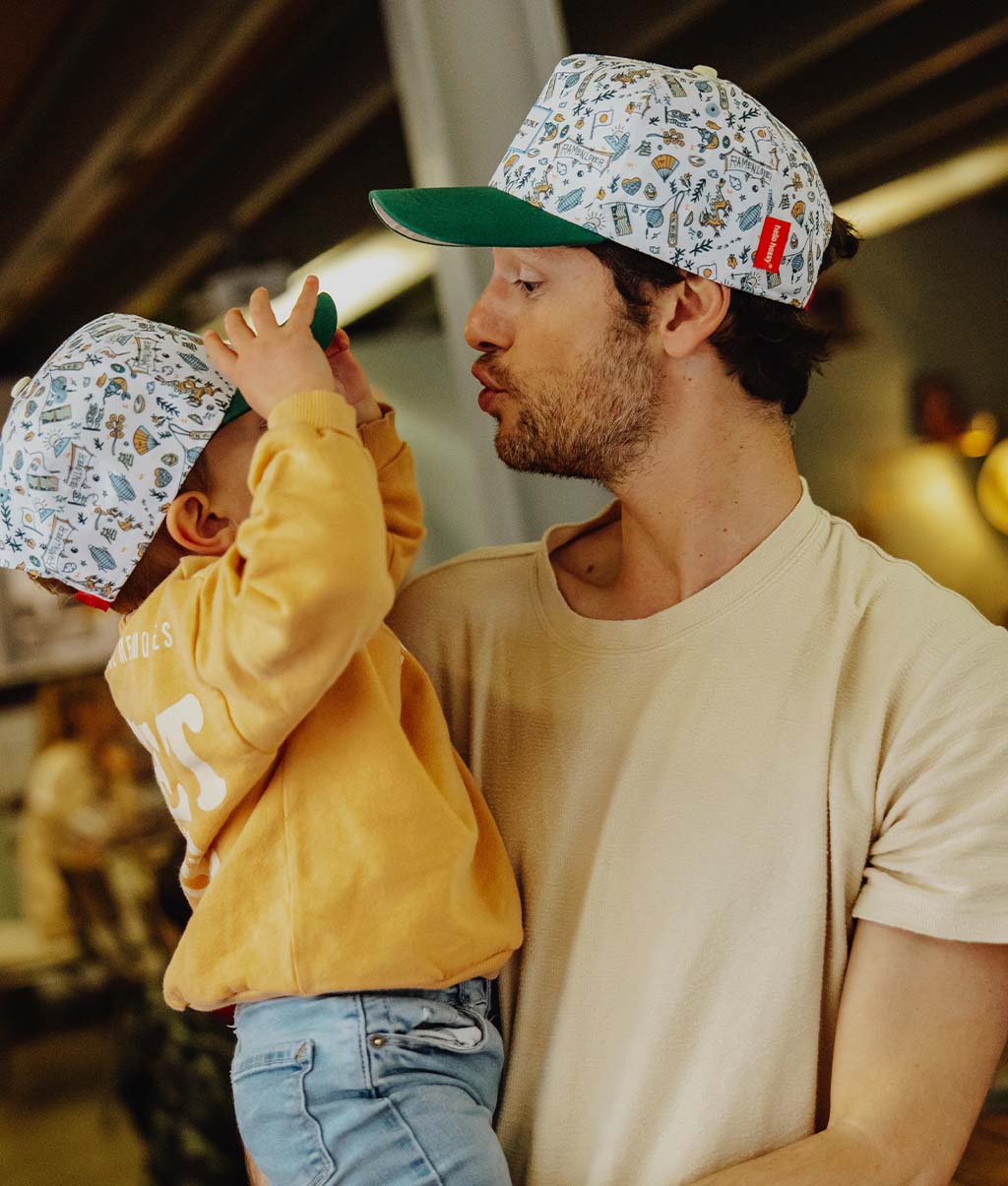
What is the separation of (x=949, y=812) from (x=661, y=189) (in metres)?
0.68

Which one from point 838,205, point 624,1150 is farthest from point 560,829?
point 838,205

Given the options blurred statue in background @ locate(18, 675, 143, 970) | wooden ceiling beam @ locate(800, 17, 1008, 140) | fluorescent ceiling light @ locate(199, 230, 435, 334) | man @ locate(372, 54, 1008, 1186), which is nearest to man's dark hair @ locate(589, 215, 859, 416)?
man @ locate(372, 54, 1008, 1186)

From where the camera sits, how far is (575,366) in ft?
4.55

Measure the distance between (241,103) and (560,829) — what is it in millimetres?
2703

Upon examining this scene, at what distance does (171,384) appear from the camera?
1.24 m

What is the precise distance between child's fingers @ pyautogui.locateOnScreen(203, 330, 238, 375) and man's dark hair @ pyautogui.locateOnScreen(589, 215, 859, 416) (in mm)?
422

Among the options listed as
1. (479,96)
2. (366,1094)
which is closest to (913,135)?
(479,96)

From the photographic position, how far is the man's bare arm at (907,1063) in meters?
1.13

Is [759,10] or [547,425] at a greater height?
[759,10]

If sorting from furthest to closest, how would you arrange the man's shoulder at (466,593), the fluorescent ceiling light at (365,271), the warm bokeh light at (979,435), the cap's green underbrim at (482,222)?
the fluorescent ceiling light at (365,271)
the warm bokeh light at (979,435)
the man's shoulder at (466,593)
the cap's green underbrim at (482,222)

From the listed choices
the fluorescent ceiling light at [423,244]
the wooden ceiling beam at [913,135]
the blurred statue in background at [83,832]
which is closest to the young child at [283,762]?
the fluorescent ceiling light at [423,244]

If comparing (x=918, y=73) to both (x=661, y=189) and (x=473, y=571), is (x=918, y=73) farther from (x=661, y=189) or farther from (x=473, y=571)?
(x=473, y=571)

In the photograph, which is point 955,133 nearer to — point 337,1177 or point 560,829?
point 560,829

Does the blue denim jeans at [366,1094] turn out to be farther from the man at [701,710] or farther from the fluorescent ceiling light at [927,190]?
the fluorescent ceiling light at [927,190]
